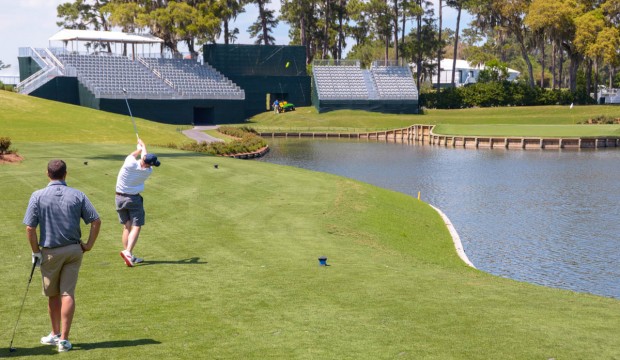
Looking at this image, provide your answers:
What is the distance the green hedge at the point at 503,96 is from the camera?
101562mm

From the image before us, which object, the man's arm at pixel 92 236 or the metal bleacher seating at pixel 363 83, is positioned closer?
the man's arm at pixel 92 236

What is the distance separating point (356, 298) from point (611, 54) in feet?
297

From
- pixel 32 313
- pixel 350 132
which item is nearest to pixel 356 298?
pixel 32 313

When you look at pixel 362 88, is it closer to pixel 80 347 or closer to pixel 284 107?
pixel 284 107

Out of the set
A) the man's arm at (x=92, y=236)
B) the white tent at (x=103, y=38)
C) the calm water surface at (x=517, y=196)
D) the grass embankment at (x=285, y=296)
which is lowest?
the calm water surface at (x=517, y=196)

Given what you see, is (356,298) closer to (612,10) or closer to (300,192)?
(300,192)

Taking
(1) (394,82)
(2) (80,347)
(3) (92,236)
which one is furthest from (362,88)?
(3) (92,236)

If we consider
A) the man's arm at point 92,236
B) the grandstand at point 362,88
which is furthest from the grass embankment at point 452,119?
the man's arm at point 92,236

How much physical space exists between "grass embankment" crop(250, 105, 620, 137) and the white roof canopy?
15.2 metres

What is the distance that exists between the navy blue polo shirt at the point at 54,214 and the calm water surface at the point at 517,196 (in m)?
14.3

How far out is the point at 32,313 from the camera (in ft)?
41.7

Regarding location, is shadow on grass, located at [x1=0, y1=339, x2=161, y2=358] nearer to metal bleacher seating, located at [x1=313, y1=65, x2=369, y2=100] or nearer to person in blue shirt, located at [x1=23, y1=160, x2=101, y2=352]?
person in blue shirt, located at [x1=23, y1=160, x2=101, y2=352]

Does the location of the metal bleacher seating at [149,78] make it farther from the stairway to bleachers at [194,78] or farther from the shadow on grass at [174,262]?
the shadow on grass at [174,262]

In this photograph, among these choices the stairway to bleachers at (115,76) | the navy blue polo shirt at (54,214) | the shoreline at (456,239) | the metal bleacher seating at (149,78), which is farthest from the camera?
the metal bleacher seating at (149,78)
